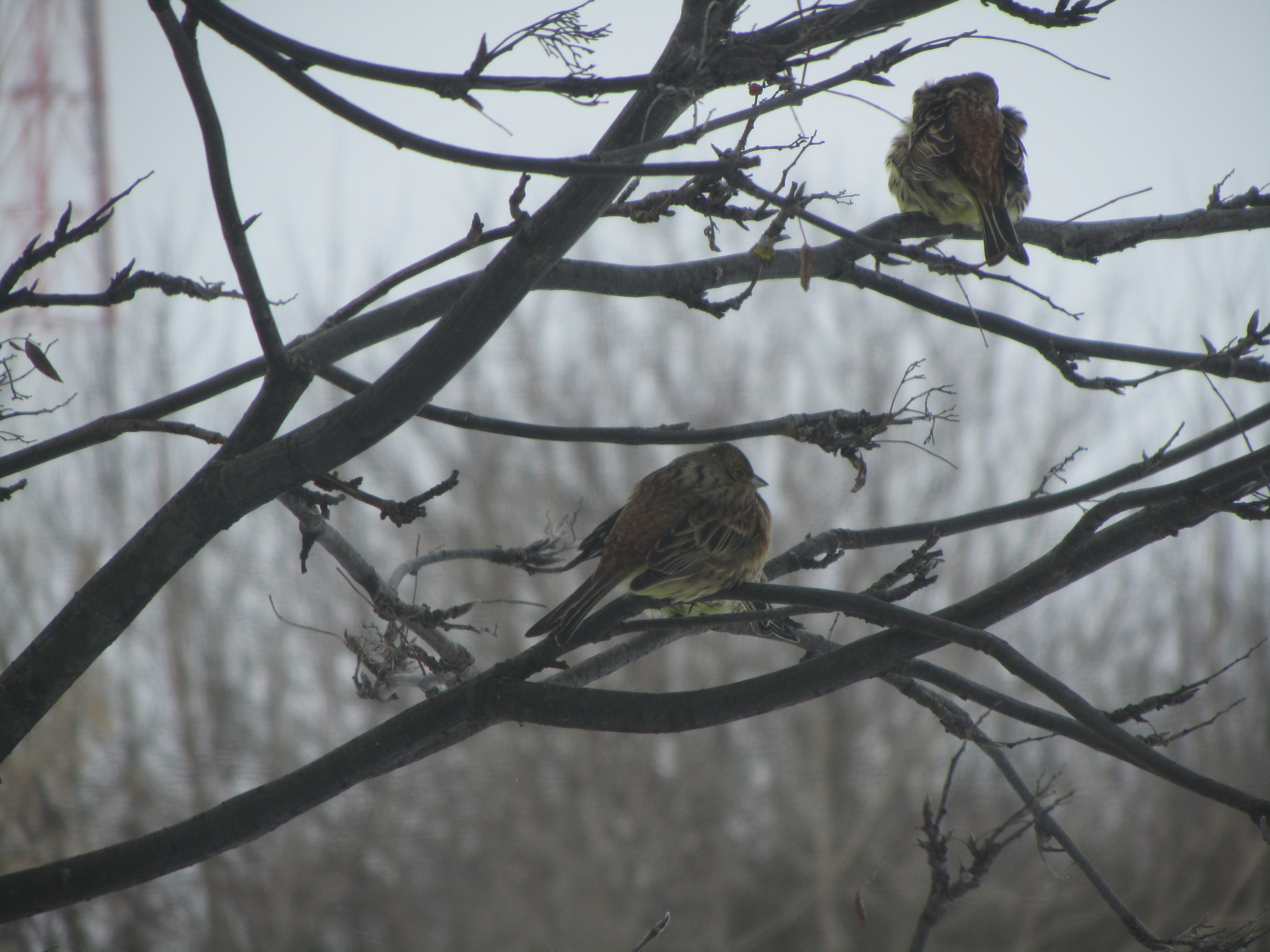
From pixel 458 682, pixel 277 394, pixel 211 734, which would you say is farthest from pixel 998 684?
pixel 277 394

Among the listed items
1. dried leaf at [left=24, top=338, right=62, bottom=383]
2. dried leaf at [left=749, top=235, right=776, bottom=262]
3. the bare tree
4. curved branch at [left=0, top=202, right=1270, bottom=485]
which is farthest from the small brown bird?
dried leaf at [left=24, top=338, right=62, bottom=383]

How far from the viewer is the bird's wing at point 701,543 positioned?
292cm

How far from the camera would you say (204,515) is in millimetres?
1930

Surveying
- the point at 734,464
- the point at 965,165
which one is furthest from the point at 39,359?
the point at 965,165

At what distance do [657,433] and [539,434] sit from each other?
0.38 metres

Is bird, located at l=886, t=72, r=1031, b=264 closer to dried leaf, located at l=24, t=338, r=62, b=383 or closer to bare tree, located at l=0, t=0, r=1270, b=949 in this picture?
bare tree, located at l=0, t=0, r=1270, b=949

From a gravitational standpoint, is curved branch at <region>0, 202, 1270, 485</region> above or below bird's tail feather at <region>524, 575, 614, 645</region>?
above

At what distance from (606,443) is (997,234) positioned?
2019mm

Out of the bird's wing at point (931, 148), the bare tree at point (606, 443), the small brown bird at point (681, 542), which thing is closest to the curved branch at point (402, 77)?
the bare tree at point (606, 443)

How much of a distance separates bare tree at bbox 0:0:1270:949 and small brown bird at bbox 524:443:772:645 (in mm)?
355

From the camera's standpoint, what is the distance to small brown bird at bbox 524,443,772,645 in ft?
9.56

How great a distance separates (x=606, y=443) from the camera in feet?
7.80

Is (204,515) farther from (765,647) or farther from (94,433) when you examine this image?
(765,647)

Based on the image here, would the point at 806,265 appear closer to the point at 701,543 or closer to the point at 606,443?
the point at 606,443
